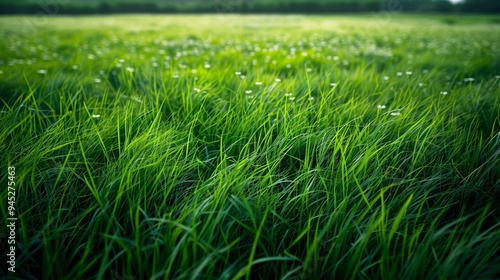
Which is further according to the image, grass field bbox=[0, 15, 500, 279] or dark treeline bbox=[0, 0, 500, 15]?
dark treeline bbox=[0, 0, 500, 15]

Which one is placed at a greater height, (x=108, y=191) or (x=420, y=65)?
(x=420, y=65)

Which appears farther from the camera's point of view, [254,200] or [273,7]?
[273,7]

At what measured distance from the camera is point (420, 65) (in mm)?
3797

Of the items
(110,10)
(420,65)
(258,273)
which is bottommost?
(258,273)

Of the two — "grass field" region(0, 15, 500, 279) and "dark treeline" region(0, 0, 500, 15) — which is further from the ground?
"dark treeline" region(0, 0, 500, 15)

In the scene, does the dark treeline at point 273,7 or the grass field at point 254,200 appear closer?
the grass field at point 254,200

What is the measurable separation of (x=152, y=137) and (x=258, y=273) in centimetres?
91

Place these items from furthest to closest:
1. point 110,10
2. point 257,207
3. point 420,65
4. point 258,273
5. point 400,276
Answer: point 110,10, point 420,65, point 257,207, point 258,273, point 400,276

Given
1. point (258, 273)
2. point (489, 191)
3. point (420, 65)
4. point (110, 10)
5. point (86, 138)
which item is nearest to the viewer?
point (258, 273)

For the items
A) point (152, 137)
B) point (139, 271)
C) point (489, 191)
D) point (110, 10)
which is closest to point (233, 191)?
point (139, 271)

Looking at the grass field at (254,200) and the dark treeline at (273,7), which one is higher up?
the dark treeline at (273,7)

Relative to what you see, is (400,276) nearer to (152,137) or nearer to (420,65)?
(152,137)

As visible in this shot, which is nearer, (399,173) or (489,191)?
(489,191)

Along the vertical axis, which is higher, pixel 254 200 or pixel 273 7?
pixel 273 7
